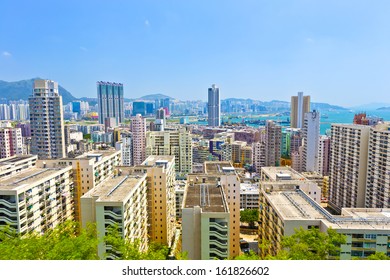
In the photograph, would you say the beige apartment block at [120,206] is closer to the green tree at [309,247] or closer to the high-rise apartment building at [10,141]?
the green tree at [309,247]

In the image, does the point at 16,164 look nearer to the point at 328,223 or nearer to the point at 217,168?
the point at 217,168

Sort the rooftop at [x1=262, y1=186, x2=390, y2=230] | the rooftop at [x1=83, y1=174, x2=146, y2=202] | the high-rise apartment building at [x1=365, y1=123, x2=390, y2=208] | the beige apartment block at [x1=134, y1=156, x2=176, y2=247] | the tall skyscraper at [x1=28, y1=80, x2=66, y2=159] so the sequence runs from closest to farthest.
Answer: the rooftop at [x1=262, y1=186, x2=390, y2=230], the rooftop at [x1=83, y1=174, x2=146, y2=202], the beige apartment block at [x1=134, y1=156, x2=176, y2=247], the high-rise apartment building at [x1=365, y1=123, x2=390, y2=208], the tall skyscraper at [x1=28, y1=80, x2=66, y2=159]

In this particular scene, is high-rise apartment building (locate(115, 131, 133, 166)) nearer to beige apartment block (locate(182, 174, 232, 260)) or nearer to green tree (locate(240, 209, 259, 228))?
green tree (locate(240, 209, 259, 228))

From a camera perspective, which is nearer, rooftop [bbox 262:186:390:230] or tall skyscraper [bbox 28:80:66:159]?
rooftop [bbox 262:186:390:230]

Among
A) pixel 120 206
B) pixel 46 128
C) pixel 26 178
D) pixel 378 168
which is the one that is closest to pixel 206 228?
pixel 120 206

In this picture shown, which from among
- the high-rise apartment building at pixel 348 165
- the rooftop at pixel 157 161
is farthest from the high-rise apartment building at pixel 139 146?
the high-rise apartment building at pixel 348 165

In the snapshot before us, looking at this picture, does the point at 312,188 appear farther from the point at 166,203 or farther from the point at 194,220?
the point at 166,203

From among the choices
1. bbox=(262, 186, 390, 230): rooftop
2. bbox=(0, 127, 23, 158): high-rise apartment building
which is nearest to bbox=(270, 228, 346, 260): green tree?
bbox=(262, 186, 390, 230): rooftop
